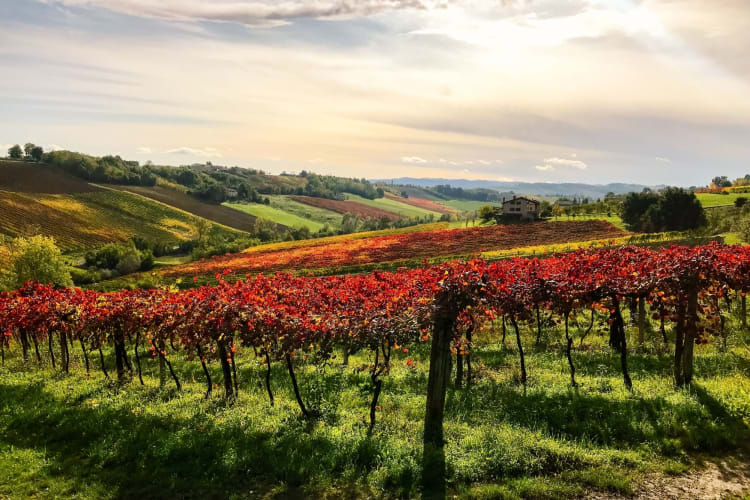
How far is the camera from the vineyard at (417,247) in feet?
211

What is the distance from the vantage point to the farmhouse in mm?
93312

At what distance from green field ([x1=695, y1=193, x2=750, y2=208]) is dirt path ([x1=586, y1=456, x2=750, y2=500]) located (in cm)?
8719

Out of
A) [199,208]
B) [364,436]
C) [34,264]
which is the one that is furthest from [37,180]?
[364,436]

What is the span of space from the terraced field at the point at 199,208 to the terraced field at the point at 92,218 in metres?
7.39

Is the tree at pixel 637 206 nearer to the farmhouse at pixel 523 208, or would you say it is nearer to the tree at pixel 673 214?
the tree at pixel 673 214

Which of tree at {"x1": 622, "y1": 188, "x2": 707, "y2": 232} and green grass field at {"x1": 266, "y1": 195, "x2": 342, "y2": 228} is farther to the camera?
green grass field at {"x1": 266, "y1": 195, "x2": 342, "y2": 228}

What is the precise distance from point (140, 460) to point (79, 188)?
5787 inches

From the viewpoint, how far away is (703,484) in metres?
8.38

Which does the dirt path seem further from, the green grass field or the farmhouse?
the green grass field

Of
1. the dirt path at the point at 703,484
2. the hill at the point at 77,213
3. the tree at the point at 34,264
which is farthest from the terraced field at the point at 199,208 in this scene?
the dirt path at the point at 703,484

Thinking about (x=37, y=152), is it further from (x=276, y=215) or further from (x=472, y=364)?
(x=472, y=364)

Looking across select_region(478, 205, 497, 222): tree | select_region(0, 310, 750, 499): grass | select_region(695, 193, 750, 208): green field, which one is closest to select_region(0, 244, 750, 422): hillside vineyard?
select_region(0, 310, 750, 499): grass

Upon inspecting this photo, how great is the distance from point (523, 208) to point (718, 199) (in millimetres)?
36958

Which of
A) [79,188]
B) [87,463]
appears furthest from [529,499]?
[79,188]
